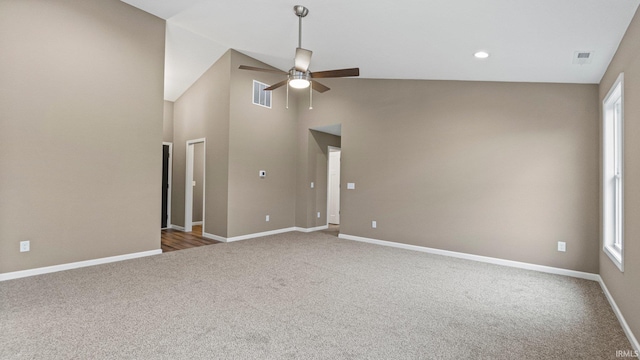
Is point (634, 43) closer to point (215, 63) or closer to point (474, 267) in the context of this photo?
point (474, 267)

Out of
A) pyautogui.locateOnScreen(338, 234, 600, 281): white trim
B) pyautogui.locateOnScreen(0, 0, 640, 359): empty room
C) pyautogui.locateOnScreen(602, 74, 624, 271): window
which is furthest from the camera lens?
pyautogui.locateOnScreen(338, 234, 600, 281): white trim

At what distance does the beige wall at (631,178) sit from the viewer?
2.28m

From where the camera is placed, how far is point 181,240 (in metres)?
5.81

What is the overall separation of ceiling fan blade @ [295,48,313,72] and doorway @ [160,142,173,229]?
4.80 metres

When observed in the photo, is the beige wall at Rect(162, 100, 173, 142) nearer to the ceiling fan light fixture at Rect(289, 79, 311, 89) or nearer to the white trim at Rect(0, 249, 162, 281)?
the white trim at Rect(0, 249, 162, 281)

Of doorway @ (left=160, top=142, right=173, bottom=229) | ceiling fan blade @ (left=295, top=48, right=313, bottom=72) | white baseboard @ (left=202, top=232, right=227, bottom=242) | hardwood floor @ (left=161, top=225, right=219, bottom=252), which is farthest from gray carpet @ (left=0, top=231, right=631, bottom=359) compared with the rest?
doorway @ (left=160, top=142, right=173, bottom=229)

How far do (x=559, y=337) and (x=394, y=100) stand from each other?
4138 mm

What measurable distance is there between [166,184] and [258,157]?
2497 millimetres

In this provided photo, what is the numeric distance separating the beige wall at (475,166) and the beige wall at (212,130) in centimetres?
223

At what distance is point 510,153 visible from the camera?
437 centimetres

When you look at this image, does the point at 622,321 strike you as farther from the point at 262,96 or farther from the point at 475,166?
the point at 262,96

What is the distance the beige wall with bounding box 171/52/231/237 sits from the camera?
575 cm

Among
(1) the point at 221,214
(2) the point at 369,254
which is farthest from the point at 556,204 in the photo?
(1) the point at 221,214

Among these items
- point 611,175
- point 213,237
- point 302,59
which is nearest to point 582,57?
point 611,175
